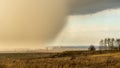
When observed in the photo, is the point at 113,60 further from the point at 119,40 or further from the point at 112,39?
the point at 112,39

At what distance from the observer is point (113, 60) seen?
6109cm

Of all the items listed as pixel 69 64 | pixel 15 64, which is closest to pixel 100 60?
pixel 69 64

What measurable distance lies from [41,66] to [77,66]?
23.6 ft

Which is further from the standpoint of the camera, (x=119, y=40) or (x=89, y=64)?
(x=119, y=40)

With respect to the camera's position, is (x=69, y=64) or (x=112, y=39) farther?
(x=112, y=39)

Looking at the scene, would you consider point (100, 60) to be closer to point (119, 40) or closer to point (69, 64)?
point (69, 64)

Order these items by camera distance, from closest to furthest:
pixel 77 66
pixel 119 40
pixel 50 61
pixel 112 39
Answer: pixel 77 66
pixel 50 61
pixel 119 40
pixel 112 39

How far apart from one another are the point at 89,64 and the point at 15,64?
14883mm

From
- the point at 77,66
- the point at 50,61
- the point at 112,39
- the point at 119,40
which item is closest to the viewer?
the point at 77,66

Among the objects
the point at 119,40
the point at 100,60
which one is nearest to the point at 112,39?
the point at 119,40

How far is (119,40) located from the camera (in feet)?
601

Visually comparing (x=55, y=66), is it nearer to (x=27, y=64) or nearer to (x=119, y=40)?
(x=27, y=64)

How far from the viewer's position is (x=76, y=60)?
63125 millimetres

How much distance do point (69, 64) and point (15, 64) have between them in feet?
36.5
